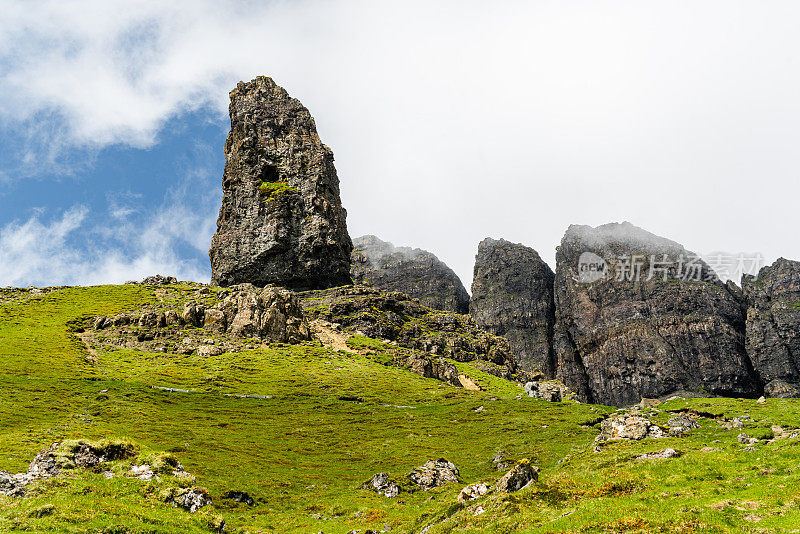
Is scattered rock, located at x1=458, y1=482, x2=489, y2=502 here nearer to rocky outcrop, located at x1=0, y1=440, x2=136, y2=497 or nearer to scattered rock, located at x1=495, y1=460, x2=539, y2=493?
scattered rock, located at x1=495, y1=460, x2=539, y2=493

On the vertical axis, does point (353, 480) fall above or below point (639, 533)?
below

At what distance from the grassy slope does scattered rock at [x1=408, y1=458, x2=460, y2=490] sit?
2.56m

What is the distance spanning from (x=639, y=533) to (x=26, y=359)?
120 m

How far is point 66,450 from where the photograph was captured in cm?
4309

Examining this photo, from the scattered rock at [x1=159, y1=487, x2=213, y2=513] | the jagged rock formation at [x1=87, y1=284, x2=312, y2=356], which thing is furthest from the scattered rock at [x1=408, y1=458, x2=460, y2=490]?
the jagged rock formation at [x1=87, y1=284, x2=312, y2=356]

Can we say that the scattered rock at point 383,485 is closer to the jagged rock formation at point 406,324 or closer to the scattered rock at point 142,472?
the scattered rock at point 142,472

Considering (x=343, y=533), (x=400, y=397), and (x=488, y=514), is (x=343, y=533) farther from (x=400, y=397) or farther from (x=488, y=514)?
(x=400, y=397)

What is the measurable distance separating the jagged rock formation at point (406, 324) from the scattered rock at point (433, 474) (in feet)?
305

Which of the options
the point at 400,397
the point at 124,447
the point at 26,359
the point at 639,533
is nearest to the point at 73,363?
the point at 26,359

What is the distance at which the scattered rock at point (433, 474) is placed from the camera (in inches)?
2392

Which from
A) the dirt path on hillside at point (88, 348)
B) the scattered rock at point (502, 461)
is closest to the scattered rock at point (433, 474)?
the scattered rock at point (502, 461)

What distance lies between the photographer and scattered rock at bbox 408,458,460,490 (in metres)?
60.8

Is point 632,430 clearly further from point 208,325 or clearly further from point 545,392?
point 208,325

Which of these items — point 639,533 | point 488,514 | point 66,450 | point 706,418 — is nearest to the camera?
point 639,533
